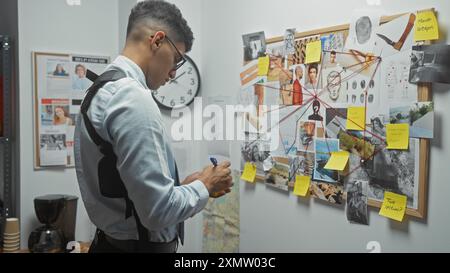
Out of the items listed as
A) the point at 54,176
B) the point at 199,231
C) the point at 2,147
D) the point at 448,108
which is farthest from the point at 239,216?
the point at 2,147

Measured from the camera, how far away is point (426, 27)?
1.23m

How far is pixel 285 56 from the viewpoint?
1.83 meters

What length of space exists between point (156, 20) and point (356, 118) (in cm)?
83

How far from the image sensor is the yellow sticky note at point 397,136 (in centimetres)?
130

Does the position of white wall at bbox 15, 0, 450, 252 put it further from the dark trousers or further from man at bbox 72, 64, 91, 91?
the dark trousers

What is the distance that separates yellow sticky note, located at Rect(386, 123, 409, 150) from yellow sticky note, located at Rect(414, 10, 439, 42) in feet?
0.95

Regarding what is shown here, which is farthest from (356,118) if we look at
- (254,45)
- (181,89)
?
(181,89)

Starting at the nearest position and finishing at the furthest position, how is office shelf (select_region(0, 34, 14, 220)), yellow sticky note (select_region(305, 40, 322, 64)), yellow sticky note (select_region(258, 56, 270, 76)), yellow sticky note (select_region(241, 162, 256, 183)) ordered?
yellow sticky note (select_region(305, 40, 322, 64)), yellow sticky note (select_region(258, 56, 270, 76)), yellow sticky note (select_region(241, 162, 256, 183)), office shelf (select_region(0, 34, 14, 220))

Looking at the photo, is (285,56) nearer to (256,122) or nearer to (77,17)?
(256,122)

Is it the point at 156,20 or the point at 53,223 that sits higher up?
the point at 156,20

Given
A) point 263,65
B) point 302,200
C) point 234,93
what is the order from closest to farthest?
point 302,200 < point 263,65 < point 234,93

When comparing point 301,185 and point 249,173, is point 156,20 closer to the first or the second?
point 301,185

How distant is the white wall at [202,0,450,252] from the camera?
1213 millimetres

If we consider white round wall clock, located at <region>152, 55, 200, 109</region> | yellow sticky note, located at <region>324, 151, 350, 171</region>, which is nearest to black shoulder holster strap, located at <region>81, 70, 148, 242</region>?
yellow sticky note, located at <region>324, 151, 350, 171</region>
